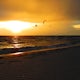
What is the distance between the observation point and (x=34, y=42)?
9.57ft

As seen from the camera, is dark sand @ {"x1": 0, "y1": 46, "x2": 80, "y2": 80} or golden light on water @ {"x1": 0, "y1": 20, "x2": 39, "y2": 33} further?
golden light on water @ {"x1": 0, "y1": 20, "x2": 39, "y2": 33}

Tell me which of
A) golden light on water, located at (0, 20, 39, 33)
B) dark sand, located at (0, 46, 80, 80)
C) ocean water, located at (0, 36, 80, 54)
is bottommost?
dark sand, located at (0, 46, 80, 80)

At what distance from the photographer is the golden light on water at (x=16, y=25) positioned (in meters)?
2.82

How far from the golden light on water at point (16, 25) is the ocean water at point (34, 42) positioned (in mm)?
88

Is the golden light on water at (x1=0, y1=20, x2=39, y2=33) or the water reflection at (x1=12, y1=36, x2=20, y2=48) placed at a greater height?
the golden light on water at (x1=0, y1=20, x2=39, y2=33)

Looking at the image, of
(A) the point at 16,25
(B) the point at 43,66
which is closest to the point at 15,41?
(A) the point at 16,25

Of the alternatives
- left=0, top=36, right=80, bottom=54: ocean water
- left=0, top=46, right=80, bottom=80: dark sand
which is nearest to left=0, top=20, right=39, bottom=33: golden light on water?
left=0, top=36, right=80, bottom=54: ocean water

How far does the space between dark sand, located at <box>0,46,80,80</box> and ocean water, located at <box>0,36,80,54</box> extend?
154mm

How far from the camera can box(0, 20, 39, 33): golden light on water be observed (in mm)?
2820

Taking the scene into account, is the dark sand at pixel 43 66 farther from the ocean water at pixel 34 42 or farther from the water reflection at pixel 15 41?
the water reflection at pixel 15 41

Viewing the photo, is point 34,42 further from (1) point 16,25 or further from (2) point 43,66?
(2) point 43,66

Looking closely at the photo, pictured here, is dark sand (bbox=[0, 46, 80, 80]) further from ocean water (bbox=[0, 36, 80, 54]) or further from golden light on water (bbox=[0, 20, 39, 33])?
golden light on water (bbox=[0, 20, 39, 33])

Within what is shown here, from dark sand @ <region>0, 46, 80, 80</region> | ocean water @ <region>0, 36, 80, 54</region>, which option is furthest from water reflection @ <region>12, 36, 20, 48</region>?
dark sand @ <region>0, 46, 80, 80</region>

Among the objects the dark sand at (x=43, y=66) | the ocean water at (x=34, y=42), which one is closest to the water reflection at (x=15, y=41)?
the ocean water at (x=34, y=42)
